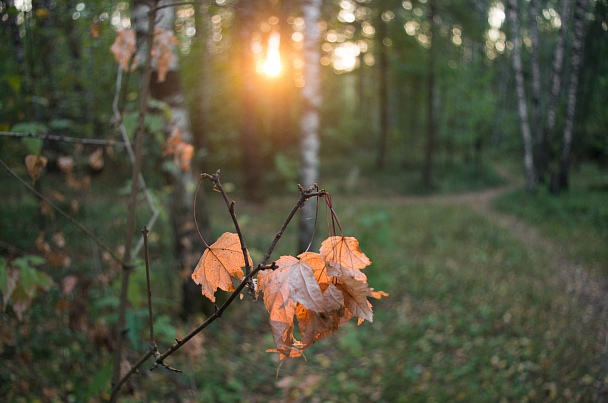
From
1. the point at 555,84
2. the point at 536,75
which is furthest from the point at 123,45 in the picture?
the point at 536,75

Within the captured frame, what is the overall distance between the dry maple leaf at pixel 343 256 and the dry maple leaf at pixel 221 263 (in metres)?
0.21

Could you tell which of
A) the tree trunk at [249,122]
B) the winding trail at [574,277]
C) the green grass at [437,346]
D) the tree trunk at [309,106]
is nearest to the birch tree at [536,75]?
the winding trail at [574,277]

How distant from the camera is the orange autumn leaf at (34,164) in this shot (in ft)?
4.63

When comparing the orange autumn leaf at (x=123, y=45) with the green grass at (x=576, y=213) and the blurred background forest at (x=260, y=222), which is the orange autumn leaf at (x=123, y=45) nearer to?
the blurred background forest at (x=260, y=222)

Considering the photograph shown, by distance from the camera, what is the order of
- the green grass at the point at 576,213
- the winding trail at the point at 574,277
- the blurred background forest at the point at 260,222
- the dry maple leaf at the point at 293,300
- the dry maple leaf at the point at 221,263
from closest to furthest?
the dry maple leaf at the point at 293,300
the dry maple leaf at the point at 221,263
the blurred background forest at the point at 260,222
the winding trail at the point at 574,277
the green grass at the point at 576,213

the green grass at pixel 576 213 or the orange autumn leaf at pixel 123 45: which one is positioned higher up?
the orange autumn leaf at pixel 123 45

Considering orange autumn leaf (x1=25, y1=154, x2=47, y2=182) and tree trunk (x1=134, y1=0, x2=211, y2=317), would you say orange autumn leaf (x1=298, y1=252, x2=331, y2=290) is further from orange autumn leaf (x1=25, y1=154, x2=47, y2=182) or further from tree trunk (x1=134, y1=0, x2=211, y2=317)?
tree trunk (x1=134, y1=0, x2=211, y2=317)

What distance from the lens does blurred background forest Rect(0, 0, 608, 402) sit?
2.47 meters

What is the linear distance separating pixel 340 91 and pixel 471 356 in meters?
29.3

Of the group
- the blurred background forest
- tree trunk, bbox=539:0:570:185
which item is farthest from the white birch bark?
the blurred background forest

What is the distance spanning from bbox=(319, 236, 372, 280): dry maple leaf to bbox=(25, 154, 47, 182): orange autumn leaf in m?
1.16

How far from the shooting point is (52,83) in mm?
3424

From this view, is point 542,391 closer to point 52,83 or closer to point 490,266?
point 490,266

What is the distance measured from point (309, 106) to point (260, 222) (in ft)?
15.3
